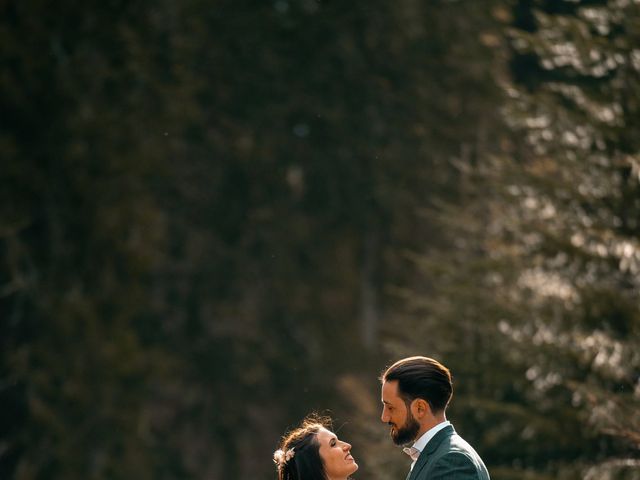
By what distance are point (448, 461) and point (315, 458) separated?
753 millimetres

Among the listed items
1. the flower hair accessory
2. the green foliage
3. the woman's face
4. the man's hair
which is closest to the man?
the man's hair

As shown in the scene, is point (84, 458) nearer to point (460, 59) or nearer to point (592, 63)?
point (460, 59)

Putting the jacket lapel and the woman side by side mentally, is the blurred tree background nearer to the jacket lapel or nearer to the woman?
the woman

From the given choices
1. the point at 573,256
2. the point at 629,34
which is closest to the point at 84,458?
the point at 573,256

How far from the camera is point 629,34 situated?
11781mm

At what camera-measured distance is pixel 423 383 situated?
527cm

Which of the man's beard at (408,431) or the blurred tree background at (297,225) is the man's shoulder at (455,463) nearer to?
the man's beard at (408,431)

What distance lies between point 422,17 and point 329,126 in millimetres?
2725

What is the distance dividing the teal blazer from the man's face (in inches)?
3.4

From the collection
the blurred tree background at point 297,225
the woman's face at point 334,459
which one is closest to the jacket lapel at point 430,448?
the woman's face at point 334,459

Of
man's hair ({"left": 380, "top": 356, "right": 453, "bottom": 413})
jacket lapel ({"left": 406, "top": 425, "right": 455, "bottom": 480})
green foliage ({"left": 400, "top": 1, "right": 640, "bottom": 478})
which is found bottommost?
green foliage ({"left": 400, "top": 1, "right": 640, "bottom": 478})

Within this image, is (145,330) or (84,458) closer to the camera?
(84,458)

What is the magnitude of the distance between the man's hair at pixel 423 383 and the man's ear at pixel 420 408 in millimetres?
11

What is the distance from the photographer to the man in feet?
17.1
